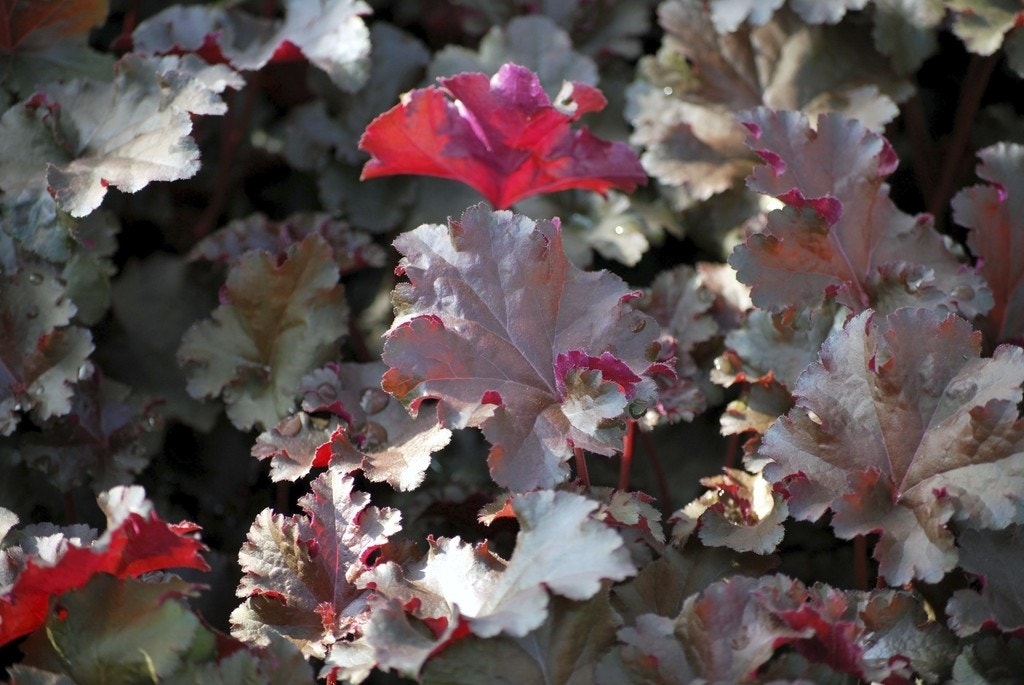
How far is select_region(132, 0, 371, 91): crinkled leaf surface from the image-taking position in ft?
5.07

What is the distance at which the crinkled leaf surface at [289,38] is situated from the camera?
155cm

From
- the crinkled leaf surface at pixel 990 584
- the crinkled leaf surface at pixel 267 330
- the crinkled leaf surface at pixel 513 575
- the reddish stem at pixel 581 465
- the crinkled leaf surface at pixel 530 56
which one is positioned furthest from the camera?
the crinkled leaf surface at pixel 530 56

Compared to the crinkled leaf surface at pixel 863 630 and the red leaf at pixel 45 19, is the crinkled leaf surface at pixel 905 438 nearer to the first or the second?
the crinkled leaf surface at pixel 863 630

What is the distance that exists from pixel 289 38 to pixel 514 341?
2.29 feet

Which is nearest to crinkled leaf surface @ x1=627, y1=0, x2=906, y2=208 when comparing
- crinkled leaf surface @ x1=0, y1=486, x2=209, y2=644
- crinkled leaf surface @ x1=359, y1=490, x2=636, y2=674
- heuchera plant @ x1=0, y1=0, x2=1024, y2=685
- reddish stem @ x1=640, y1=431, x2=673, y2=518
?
heuchera plant @ x1=0, y1=0, x2=1024, y2=685

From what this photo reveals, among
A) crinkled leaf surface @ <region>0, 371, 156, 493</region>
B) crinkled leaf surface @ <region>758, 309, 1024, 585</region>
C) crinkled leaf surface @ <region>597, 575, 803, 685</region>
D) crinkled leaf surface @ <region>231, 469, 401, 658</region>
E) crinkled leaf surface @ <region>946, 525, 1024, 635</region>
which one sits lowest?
crinkled leaf surface @ <region>0, 371, 156, 493</region>

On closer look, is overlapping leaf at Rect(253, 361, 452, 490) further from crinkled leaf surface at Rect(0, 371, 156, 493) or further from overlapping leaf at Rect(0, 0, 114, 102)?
overlapping leaf at Rect(0, 0, 114, 102)

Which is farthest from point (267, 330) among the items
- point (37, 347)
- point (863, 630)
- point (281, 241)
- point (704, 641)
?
point (863, 630)

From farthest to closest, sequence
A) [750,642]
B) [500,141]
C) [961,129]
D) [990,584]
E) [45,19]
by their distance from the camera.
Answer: [961,129], [45,19], [500,141], [990,584], [750,642]

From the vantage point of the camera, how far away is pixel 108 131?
139 cm

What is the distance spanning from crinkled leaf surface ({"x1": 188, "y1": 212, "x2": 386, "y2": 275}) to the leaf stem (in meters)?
0.90

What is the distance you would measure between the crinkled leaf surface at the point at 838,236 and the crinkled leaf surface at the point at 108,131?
2.31 ft

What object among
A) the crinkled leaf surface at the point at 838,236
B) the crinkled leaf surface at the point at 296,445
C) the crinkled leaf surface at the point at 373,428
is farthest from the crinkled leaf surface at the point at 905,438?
the crinkled leaf surface at the point at 296,445

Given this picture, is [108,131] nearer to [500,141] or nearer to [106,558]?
[500,141]
